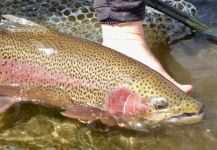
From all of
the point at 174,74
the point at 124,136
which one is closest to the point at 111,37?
the point at 174,74

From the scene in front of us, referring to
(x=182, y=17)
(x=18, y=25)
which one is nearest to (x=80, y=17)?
(x=182, y=17)

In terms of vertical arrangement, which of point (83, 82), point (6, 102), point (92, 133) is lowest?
point (92, 133)

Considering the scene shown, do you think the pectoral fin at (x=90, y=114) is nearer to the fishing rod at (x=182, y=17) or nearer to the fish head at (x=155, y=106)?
the fish head at (x=155, y=106)

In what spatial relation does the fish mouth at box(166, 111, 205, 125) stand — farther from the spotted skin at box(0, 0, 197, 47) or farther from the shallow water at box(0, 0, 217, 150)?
the spotted skin at box(0, 0, 197, 47)

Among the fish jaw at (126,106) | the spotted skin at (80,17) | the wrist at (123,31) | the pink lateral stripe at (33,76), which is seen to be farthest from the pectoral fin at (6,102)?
the spotted skin at (80,17)

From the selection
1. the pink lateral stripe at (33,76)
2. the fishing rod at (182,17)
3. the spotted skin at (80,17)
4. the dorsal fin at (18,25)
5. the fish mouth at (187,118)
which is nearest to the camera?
the fish mouth at (187,118)

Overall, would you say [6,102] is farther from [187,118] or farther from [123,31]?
[187,118]

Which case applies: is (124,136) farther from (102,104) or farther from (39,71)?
(39,71)
